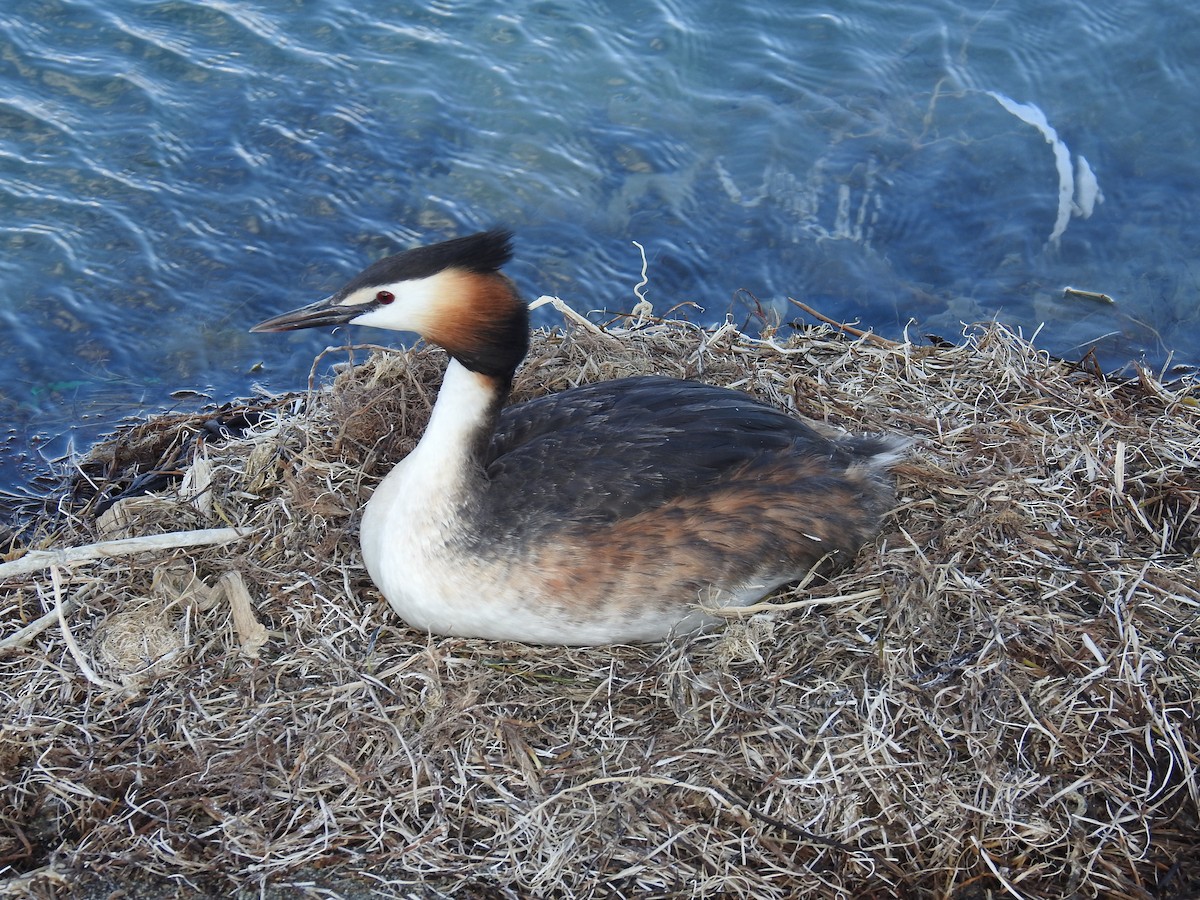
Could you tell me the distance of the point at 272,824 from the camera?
12.0ft

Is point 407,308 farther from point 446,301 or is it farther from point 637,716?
point 637,716

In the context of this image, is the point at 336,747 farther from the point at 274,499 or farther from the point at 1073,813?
the point at 1073,813

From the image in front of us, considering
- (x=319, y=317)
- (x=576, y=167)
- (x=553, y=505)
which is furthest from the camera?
(x=576, y=167)

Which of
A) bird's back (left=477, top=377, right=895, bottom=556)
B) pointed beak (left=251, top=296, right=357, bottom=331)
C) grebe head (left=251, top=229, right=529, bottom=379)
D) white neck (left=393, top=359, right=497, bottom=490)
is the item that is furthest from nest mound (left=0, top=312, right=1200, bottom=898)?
grebe head (left=251, top=229, right=529, bottom=379)

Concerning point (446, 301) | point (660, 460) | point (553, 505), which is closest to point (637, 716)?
point (553, 505)

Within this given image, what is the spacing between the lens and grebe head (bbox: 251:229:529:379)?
391 centimetres

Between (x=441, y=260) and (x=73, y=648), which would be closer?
(x=441, y=260)

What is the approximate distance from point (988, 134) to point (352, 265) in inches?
161

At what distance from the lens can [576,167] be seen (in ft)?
24.8

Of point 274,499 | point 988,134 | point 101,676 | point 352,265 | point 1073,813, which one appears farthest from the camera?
point 988,134

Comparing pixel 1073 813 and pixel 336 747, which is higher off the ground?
pixel 1073 813

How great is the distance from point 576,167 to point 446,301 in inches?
151

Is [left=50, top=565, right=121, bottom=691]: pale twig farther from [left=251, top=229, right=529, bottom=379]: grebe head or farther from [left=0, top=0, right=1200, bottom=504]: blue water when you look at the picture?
[left=0, top=0, right=1200, bottom=504]: blue water

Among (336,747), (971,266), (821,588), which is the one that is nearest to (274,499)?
(336,747)
